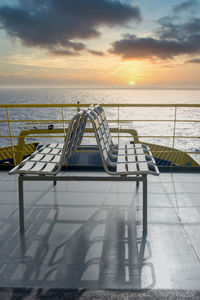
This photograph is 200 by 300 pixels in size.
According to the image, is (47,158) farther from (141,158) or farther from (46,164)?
(141,158)

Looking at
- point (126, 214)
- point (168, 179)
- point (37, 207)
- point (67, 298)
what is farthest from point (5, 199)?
point (168, 179)

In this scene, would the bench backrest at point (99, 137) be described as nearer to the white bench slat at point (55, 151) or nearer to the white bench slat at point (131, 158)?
the white bench slat at point (131, 158)

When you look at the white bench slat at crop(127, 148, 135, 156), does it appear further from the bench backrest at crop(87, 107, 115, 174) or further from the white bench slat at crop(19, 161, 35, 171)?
the white bench slat at crop(19, 161, 35, 171)

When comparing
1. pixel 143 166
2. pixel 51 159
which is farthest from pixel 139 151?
A: pixel 51 159

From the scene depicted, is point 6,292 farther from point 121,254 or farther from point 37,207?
point 37,207

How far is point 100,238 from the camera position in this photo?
2158 mm

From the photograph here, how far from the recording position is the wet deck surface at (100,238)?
66.2 inches

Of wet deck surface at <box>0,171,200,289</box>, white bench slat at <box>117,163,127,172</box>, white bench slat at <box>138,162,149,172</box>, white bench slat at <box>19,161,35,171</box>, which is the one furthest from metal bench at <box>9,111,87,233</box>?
white bench slat at <box>138,162,149,172</box>

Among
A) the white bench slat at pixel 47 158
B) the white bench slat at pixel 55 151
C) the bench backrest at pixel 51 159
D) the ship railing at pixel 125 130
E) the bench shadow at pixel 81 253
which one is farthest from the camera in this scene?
the ship railing at pixel 125 130

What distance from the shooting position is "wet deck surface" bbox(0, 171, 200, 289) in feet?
5.52

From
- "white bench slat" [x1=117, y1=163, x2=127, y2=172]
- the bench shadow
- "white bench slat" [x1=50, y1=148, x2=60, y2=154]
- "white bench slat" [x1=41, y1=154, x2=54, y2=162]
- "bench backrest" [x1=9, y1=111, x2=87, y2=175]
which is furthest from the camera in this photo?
"white bench slat" [x1=50, y1=148, x2=60, y2=154]

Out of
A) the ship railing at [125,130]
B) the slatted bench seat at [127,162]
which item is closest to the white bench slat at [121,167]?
the slatted bench seat at [127,162]

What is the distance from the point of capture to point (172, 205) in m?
2.78

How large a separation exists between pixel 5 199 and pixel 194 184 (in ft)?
7.11
